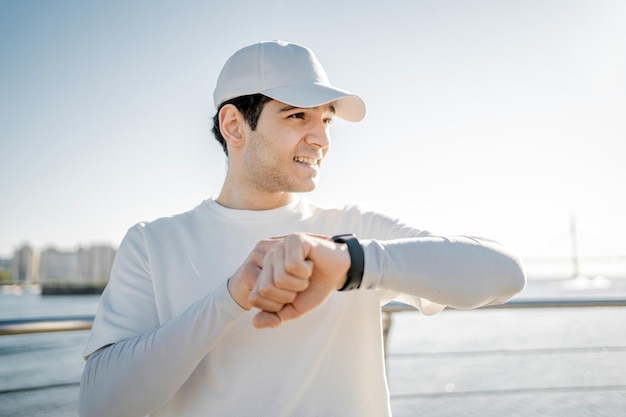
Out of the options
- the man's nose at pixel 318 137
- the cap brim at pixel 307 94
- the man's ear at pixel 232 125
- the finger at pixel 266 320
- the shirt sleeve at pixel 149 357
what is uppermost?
the cap brim at pixel 307 94

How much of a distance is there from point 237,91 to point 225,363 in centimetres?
65

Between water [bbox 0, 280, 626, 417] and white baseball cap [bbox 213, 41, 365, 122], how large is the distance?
1.10m

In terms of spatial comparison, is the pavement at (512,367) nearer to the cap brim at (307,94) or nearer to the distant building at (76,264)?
the cap brim at (307,94)

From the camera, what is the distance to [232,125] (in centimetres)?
136

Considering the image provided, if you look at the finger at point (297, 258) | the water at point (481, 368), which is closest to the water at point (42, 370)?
the water at point (481, 368)

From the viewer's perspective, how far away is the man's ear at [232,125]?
4.40ft

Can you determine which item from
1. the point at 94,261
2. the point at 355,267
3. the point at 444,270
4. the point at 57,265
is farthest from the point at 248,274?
the point at 57,265

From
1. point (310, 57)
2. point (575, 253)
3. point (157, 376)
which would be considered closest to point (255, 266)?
point (157, 376)

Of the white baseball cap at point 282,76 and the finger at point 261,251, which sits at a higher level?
the white baseball cap at point 282,76

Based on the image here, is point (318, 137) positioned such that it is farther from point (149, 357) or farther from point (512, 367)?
point (512, 367)

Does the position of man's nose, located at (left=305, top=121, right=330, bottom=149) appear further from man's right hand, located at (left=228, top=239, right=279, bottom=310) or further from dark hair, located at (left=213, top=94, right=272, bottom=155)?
man's right hand, located at (left=228, top=239, right=279, bottom=310)

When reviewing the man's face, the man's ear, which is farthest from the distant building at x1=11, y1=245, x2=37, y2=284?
the man's face

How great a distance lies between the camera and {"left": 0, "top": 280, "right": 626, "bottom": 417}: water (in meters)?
4.98

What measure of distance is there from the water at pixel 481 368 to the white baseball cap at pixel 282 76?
1.10m
